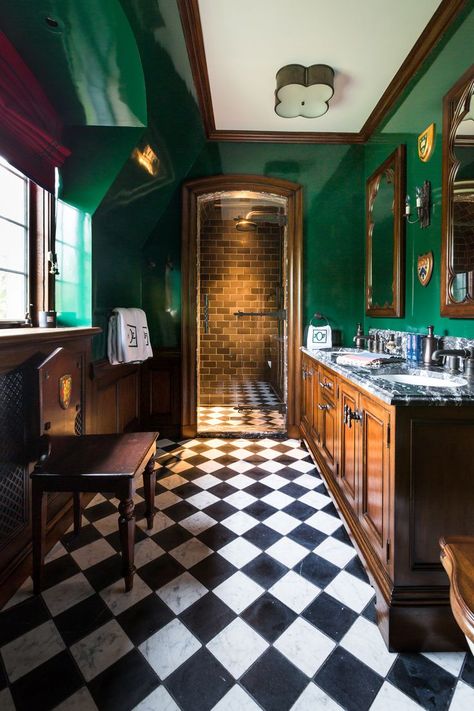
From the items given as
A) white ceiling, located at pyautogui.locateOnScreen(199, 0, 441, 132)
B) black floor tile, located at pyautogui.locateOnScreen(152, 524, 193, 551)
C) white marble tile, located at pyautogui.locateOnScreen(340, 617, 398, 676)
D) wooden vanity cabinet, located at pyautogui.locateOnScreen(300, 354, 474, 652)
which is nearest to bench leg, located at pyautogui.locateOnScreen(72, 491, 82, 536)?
black floor tile, located at pyautogui.locateOnScreen(152, 524, 193, 551)

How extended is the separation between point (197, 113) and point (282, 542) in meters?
3.15

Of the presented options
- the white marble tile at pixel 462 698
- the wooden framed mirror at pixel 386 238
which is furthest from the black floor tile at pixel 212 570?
the wooden framed mirror at pixel 386 238

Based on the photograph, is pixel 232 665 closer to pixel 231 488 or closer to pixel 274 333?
pixel 231 488

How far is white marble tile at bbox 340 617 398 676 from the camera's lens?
3.80 feet

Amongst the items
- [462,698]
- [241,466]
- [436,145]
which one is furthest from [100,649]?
[436,145]

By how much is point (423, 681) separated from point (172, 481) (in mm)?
1746

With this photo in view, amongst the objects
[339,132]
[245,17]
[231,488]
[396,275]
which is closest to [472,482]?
[231,488]

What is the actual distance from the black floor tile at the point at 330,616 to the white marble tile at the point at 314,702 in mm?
210

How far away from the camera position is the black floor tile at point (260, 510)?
80.0 inches

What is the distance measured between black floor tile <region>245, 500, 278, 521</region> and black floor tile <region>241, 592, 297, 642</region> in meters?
0.60

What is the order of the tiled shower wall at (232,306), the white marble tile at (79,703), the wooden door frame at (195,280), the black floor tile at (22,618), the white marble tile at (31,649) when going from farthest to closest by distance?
the tiled shower wall at (232,306) < the wooden door frame at (195,280) < the black floor tile at (22,618) < the white marble tile at (31,649) < the white marble tile at (79,703)

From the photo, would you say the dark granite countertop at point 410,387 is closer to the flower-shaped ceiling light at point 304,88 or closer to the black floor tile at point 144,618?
the black floor tile at point 144,618

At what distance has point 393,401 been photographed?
1.20 meters

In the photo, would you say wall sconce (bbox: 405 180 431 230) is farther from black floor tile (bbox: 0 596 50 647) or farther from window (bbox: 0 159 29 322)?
black floor tile (bbox: 0 596 50 647)
